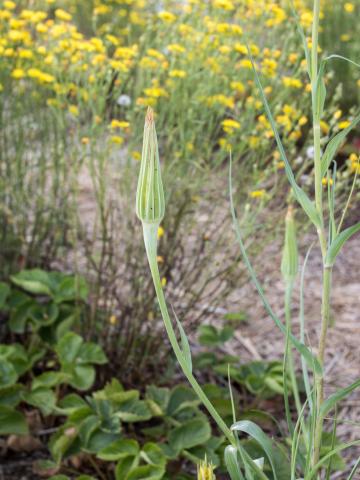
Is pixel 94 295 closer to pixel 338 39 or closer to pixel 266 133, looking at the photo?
pixel 266 133

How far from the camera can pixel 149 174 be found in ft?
3.42

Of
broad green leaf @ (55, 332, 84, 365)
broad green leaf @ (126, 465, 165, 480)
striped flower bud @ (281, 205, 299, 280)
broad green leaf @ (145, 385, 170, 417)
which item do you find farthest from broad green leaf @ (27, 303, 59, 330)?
striped flower bud @ (281, 205, 299, 280)

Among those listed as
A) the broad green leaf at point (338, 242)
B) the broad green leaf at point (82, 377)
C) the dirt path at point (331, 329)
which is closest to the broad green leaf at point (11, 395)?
the broad green leaf at point (82, 377)

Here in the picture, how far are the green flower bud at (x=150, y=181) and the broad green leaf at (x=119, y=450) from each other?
88cm

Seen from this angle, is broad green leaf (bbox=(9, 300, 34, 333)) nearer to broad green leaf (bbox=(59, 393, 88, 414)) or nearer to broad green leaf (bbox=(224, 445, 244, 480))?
broad green leaf (bbox=(59, 393, 88, 414))

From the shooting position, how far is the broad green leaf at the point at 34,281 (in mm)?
2238

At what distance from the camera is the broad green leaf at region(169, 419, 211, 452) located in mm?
1841

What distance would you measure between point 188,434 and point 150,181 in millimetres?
995

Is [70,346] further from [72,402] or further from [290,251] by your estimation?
[290,251]

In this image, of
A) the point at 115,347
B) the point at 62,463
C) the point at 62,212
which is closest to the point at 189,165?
the point at 62,212

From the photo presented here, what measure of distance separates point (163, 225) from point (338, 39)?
7.74 feet

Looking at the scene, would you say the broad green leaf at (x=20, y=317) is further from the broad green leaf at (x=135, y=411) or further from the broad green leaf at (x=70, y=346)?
the broad green leaf at (x=135, y=411)

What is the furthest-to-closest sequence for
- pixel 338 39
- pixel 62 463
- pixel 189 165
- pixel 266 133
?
pixel 338 39 < pixel 189 165 < pixel 266 133 < pixel 62 463

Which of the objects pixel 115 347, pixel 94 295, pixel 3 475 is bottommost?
pixel 3 475
